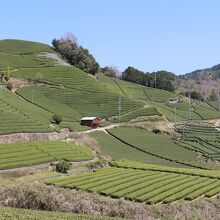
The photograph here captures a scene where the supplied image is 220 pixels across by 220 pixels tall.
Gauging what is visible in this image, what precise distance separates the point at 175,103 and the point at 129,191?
104695 mm

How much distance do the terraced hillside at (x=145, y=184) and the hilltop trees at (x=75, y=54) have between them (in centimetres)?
10286

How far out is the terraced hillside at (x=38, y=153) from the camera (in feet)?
167

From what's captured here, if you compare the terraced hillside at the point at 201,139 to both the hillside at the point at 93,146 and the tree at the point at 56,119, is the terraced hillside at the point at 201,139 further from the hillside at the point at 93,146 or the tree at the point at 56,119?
the tree at the point at 56,119

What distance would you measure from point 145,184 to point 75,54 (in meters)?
117

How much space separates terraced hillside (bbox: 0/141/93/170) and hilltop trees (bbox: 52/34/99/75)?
90.7 m

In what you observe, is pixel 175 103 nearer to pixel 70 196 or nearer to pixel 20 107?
pixel 20 107

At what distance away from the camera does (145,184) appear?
4406 centimetres

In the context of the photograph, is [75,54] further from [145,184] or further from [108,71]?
[145,184]

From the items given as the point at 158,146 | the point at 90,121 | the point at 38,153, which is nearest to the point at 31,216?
the point at 38,153

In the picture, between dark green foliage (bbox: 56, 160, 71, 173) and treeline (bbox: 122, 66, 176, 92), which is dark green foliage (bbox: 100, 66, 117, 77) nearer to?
treeline (bbox: 122, 66, 176, 92)

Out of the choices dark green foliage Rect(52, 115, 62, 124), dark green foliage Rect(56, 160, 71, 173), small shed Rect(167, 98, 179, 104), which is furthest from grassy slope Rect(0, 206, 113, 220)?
small shed Rect(167, 98, 179, 104)

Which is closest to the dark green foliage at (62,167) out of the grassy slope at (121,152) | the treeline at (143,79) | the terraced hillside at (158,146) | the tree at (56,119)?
the grassy slope at (121,152)

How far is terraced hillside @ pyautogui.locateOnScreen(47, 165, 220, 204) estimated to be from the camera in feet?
130

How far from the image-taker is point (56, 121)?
280 ft
